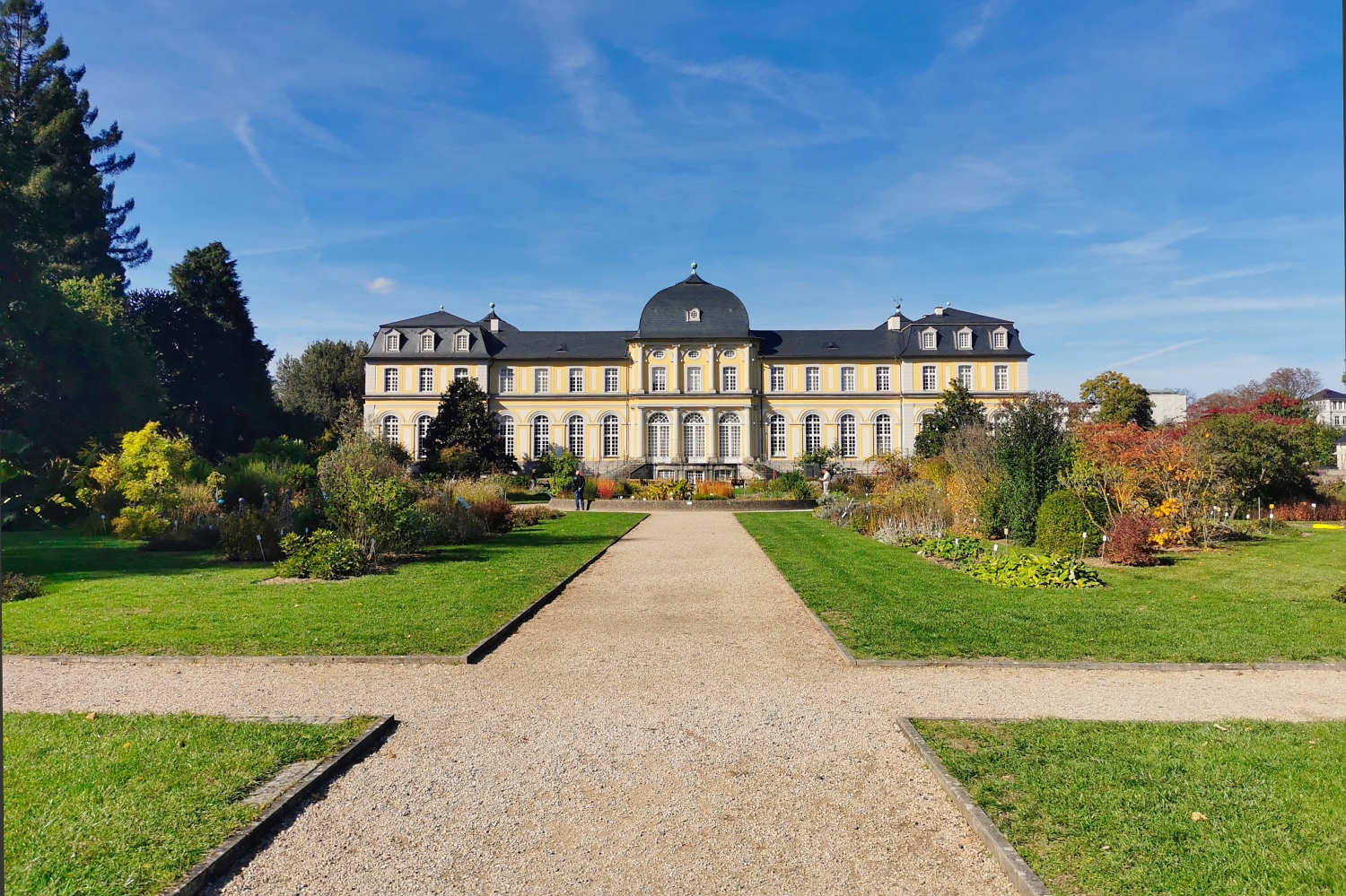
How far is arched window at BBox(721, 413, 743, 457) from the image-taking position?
51.4m

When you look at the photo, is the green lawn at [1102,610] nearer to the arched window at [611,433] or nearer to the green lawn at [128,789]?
the green lawn at [128,789]

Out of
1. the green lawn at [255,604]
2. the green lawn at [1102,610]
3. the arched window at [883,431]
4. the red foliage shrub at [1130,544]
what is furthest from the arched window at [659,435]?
the red foliage shrub at [1130,544]

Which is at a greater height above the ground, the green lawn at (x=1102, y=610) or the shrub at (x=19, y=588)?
the shrub at (x=19, y=588)

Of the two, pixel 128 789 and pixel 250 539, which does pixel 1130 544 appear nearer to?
pixel 128 789

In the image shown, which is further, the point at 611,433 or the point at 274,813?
the point at 611,433

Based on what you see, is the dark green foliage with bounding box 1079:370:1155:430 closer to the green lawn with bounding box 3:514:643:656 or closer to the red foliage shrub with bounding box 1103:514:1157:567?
the red foliage shrub with bounding box 1103:514:1157:567

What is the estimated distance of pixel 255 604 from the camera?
9367mm

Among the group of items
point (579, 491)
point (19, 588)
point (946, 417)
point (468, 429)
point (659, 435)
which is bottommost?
point (19, 588)

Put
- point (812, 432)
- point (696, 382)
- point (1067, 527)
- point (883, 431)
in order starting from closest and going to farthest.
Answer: point (1067, 527)
point (696, 382)
point (883, 431)
point (812, 432)

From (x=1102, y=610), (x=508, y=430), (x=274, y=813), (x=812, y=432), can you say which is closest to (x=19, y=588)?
(x=274, y=813)

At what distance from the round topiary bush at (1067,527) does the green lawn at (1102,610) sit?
3.94 feet

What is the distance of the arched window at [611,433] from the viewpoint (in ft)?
173

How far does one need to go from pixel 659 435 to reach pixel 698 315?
755 centimetres

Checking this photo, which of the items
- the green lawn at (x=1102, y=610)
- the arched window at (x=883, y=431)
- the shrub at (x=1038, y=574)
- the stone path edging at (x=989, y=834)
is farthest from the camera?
the arched window at (x=883, y=431)
